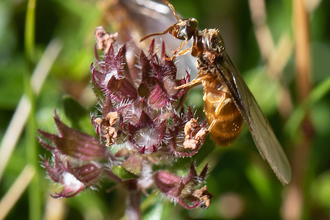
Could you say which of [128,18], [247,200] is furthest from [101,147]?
[247,200]

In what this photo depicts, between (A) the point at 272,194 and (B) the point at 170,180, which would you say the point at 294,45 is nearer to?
(A) the point at 272,194

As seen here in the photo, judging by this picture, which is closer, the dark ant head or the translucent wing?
the translucent wing

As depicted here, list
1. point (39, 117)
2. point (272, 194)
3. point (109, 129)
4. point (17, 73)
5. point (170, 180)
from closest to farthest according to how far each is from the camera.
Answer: point (109, 129) < point (170, 180) < point (39, 117) < point (272, 194) < point (17, 73)

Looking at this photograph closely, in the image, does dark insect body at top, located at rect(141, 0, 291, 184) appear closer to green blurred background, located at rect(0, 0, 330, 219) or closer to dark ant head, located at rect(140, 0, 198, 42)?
dark ant head, located at rect(140, 0, 198, 42)

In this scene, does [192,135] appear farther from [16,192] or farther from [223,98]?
[16,192]

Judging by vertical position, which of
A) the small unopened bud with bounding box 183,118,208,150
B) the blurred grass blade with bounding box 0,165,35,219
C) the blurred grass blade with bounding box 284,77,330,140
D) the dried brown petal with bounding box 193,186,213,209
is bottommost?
the blurred grass blade with bounding box 0,165,35,219

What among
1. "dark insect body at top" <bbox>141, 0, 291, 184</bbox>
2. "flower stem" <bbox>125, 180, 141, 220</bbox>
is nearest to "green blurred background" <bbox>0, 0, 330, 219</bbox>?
"flower stem" <bbox>125, 180, 141, 220</bbox>
